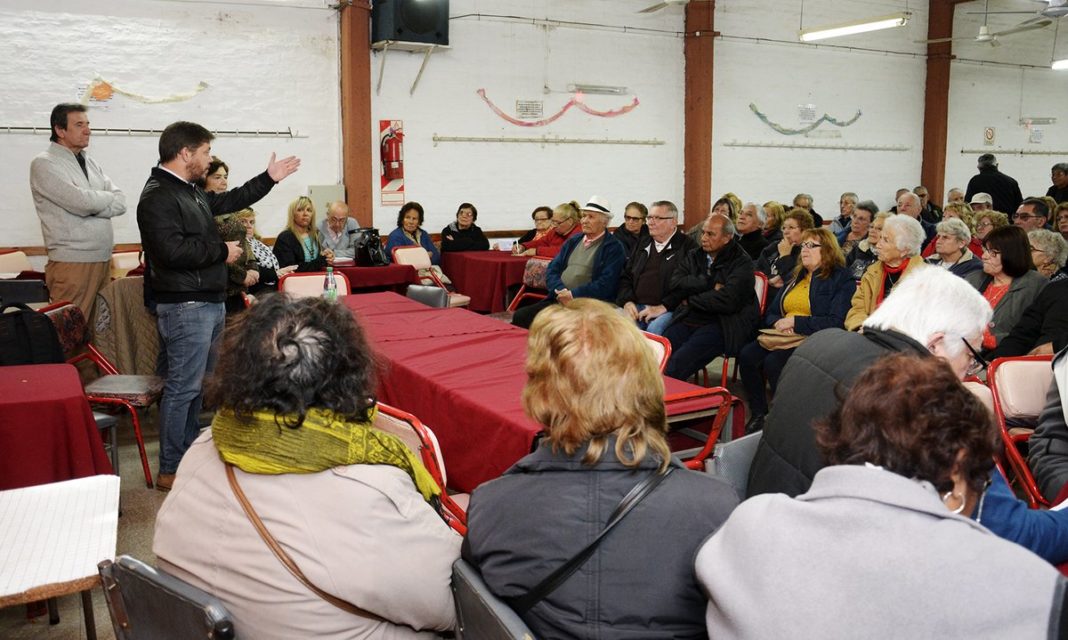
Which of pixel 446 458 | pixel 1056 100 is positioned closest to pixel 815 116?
pixel 1056 100

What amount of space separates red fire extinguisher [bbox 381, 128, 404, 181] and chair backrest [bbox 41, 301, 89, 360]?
15.7 feet

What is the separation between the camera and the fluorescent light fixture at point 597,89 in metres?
10.1

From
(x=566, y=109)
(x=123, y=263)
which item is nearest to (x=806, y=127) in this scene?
(x=566, y=109)

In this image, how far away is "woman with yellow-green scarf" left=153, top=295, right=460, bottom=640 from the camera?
5.13 feet

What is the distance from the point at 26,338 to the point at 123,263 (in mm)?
3707

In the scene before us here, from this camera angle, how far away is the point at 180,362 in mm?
3908

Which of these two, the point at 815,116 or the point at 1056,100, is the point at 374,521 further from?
the point at 1056,100

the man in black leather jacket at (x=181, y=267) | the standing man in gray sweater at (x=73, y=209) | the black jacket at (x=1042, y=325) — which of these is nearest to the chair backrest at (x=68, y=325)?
the man in black leather jacket at (x=181, y=267)

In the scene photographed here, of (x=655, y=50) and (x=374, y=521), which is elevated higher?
(x=655, y=50)

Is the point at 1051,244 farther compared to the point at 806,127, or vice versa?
the point at 806,127

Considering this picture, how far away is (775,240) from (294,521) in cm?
636

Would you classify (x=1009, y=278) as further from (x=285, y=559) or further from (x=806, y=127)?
(x=806, y=127)

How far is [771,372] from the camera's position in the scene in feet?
15.9

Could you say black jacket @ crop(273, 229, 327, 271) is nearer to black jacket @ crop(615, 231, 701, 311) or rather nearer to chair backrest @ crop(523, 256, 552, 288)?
chair backrest @ crop(523, 256, 552, 288)
